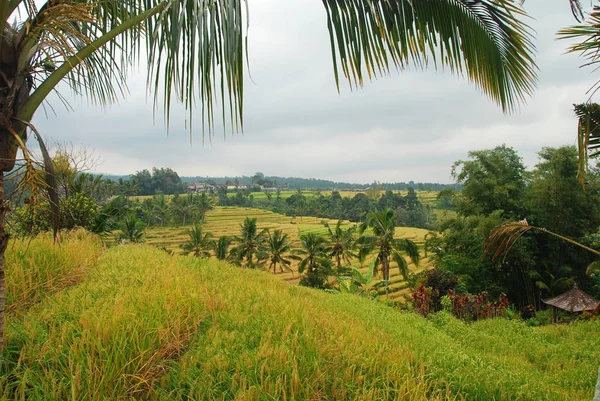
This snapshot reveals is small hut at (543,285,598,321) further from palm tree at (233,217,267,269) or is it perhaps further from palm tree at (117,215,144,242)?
palm tree at (117,215,144,242)

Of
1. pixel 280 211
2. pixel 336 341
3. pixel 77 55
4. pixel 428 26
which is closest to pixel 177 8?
pixel 77 55

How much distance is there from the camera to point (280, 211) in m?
67.3

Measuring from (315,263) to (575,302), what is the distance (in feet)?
54.5

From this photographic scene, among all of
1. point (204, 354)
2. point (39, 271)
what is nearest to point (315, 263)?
point (39, 271)

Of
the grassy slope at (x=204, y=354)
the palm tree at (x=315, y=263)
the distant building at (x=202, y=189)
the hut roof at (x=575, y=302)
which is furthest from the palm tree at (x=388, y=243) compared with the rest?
the distant building at (x=202, y=189)

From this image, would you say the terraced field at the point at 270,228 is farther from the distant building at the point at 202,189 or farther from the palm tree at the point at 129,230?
the distant building at the point at 202,189

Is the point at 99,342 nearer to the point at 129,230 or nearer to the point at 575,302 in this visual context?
the point at 575,302

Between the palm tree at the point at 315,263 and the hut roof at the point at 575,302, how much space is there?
14747 mm

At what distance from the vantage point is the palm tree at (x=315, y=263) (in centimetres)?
2467

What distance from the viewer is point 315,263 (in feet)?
84.7

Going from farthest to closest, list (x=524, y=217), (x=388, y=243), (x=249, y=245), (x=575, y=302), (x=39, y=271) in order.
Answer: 1. (x=249, y=245)
2. (x=388, y=243)
3. (x=524, y=217)
4. (x=575, y=302)
5. (x=39, y=271)

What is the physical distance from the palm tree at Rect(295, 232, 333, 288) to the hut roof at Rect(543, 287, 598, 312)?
14.7 meters

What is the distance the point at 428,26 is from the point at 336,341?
6.25ft

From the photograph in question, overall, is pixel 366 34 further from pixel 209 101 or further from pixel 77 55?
pixel 77 55
